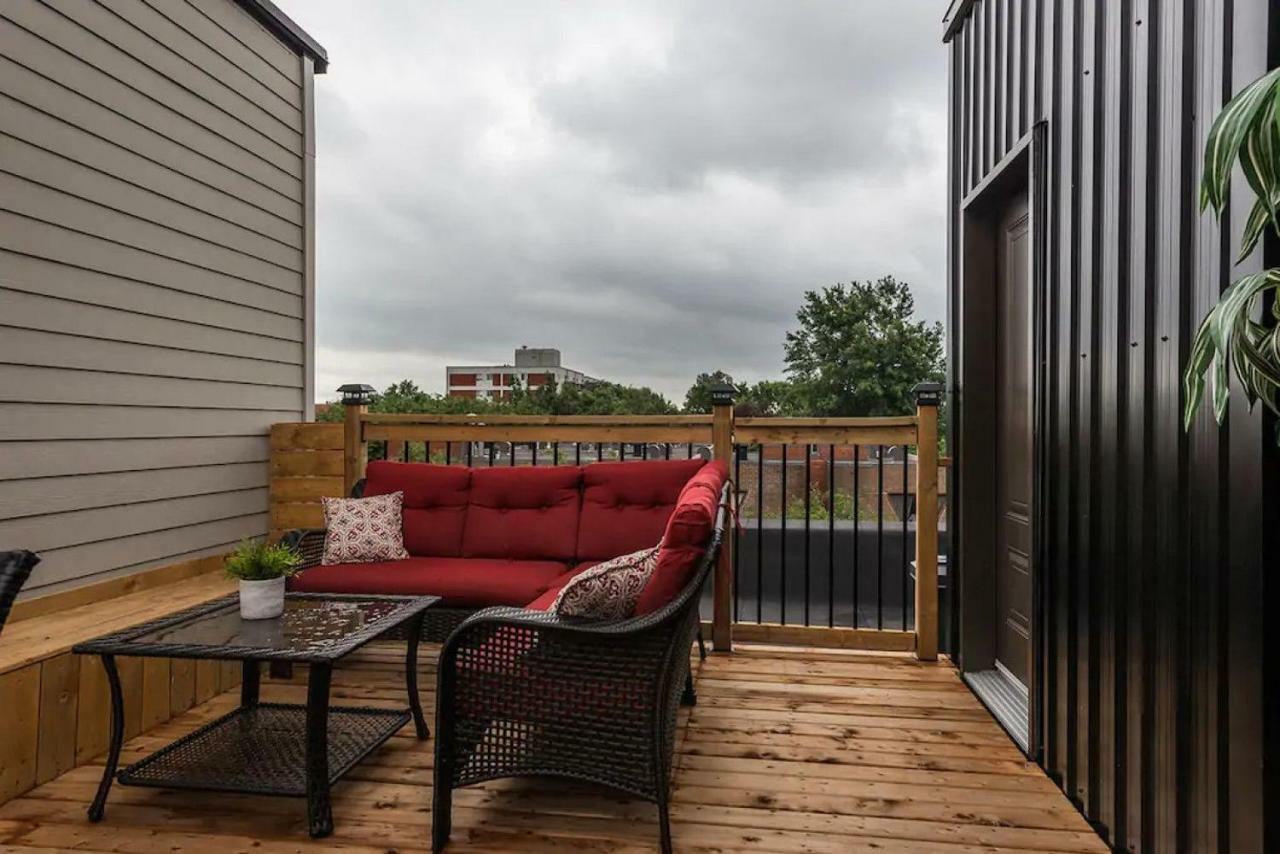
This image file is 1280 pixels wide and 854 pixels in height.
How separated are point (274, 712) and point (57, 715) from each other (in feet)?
2.07

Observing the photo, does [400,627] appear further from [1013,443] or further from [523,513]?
[1013,443]

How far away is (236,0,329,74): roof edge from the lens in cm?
432

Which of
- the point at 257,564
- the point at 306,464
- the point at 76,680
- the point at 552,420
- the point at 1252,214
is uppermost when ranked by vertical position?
the point at 1252,214

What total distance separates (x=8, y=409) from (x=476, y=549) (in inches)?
74.6

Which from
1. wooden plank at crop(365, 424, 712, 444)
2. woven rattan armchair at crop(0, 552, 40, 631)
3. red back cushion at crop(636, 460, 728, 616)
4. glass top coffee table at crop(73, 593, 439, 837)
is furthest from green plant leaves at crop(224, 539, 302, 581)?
wooden plank at crop(365, 424, 712, 444)

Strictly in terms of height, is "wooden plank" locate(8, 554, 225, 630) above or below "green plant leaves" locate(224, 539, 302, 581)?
below

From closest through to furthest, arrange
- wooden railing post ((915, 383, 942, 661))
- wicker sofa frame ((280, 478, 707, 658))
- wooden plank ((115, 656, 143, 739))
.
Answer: wooden plank ((115, 656, 143, 739)) → wicker sofa frame ((280, 478, 707, 658)) → wooden railing post ((915, 383, 942, 661))

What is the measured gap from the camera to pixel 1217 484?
60.2 inches

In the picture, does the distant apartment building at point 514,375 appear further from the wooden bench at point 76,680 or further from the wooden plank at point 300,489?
the wooden bench at point 76,680

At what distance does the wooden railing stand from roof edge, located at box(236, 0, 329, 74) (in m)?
2.31

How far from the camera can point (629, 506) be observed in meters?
3.60

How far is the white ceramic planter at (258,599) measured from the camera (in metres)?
2.47

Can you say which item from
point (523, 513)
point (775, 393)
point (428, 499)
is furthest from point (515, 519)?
point (775, 393)

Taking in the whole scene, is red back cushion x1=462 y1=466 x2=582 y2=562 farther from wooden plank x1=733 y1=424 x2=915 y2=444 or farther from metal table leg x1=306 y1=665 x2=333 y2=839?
metal table leg x1=306 y1=665 x2=333 y2=839
